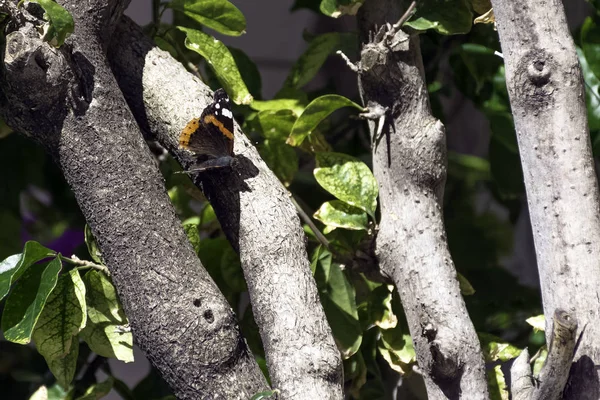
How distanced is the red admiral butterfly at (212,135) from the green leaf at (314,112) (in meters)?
0.12

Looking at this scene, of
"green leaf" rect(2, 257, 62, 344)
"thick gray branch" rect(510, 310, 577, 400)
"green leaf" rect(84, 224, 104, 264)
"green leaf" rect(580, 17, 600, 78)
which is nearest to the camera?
"thick gray branch" rect(510, 310, 577, 400)

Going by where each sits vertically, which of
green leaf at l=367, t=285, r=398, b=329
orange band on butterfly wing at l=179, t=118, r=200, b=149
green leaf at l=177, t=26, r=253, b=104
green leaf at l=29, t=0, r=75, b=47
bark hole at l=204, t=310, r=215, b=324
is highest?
green leaf at l=29, t=0, r=75, b=47

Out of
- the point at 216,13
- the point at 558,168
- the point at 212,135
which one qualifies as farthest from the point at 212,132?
the point at 558,168

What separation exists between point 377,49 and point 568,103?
8.2 inches

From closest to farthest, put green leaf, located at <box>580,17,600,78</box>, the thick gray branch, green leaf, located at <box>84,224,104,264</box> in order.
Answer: the thick gray branch → green leaf, located at <box>84,224,104,264</box> → green leaf, located at <box>580,17,600,78</box>

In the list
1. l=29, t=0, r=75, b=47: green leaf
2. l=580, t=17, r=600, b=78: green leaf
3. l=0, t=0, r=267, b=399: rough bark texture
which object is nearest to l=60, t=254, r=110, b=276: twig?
l=0, t=0, r=267, b=399: rough bark texture

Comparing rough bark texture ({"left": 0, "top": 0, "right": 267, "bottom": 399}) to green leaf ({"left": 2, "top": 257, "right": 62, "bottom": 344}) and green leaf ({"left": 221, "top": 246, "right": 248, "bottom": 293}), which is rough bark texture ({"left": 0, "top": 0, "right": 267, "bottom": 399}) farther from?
green leaf ({"left": 221, "top": 246, "right": 248, "bottom": 293})

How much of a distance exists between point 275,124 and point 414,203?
219 mm

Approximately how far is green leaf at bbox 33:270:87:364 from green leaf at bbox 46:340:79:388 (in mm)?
23

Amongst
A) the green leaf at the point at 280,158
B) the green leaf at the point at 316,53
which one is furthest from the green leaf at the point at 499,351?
the green leaf at the point at 316,53

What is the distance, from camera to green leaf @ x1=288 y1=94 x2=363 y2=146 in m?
0.78

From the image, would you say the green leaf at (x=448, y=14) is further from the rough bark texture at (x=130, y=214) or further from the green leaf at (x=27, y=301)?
the green leaf at (x=27, y=301)

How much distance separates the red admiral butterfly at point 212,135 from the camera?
0.67 meters

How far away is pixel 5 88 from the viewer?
652mm
